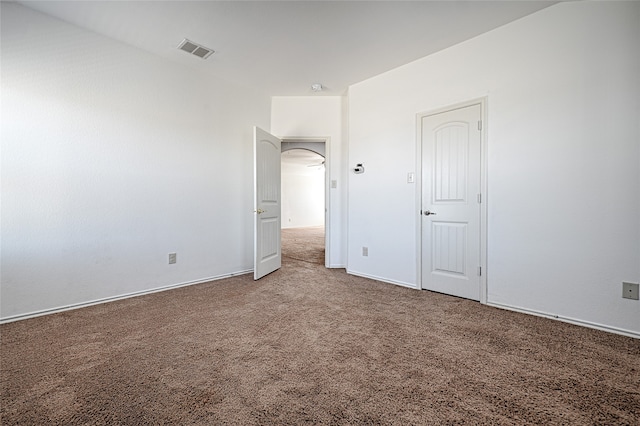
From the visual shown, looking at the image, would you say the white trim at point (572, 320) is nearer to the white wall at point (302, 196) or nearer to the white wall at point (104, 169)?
the white wall at point (104, 169)

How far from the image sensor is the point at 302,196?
1200cm

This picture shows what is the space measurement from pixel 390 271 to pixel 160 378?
2617 mm

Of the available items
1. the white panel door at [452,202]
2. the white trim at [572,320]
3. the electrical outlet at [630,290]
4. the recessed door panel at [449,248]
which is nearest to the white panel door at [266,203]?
the white panel door at [452,202]

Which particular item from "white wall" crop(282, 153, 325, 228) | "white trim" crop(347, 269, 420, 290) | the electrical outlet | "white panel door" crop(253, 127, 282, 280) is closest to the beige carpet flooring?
the electrical outlet

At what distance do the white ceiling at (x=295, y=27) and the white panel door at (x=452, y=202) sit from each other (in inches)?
30.6

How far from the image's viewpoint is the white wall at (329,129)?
4203 mm

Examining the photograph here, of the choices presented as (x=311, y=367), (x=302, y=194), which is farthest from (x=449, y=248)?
(x=302, y=194)

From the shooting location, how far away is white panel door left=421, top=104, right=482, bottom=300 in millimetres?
2736

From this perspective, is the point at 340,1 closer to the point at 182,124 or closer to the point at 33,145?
→ the point at 182,124

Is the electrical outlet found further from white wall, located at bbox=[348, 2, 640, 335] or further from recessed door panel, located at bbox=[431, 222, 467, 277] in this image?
recessed door panel, located at bbox=[431, 222, 467, 277]

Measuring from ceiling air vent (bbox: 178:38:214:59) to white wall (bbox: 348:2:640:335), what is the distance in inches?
94.4

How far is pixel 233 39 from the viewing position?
2.71 metres

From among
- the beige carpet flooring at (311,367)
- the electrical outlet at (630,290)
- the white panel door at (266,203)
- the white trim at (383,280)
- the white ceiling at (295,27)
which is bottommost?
the beige carpet flooring at (311,367)

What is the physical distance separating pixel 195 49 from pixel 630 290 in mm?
4315
